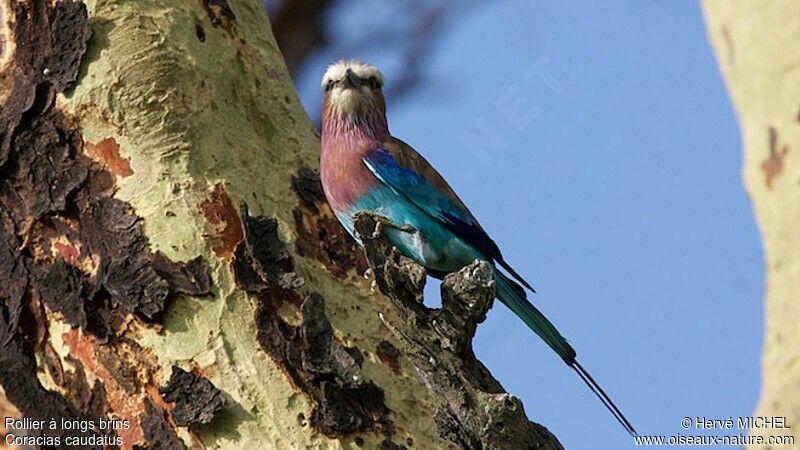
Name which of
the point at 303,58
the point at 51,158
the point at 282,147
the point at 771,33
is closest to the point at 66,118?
the point at 51,158

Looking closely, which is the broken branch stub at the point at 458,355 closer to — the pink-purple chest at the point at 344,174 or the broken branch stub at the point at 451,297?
the broken branch stub at the point at 451,297

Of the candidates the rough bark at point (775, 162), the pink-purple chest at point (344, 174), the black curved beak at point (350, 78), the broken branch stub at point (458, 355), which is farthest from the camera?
the black curved beak at point (350, 78)

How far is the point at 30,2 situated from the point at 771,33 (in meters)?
2.13

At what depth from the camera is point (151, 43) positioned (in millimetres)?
3479

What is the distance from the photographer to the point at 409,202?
4.25m

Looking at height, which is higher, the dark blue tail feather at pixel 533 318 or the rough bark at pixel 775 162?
the dark blue tail feather at pixel 533 318

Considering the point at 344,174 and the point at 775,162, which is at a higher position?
the point at 344,174

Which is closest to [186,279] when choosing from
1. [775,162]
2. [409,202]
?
[409,202]

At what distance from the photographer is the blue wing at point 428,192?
424 centimetres

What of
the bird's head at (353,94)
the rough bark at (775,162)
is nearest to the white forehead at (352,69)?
the bird's head at (353,94)

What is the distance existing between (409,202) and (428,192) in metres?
0.09

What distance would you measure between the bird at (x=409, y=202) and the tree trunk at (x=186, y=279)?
0.35 meters

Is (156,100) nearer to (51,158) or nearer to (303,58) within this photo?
(51,158)

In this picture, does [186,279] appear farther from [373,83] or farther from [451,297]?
[373,83]
